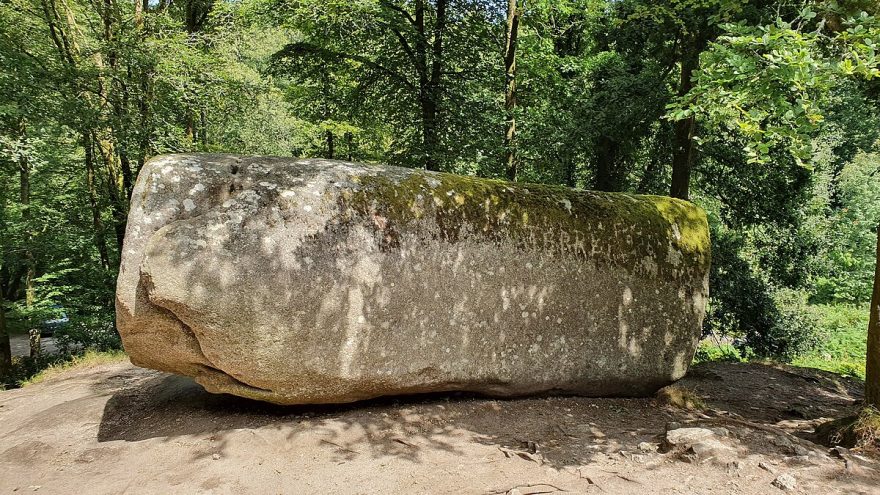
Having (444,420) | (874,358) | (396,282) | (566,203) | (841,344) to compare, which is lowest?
(841,344)

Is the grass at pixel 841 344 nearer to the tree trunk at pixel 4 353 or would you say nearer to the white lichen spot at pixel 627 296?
the white lichen spot at pixel 627 296

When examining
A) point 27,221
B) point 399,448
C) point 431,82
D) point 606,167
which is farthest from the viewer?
point 27,221

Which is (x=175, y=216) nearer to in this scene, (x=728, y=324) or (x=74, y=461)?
(x=74, y=461)

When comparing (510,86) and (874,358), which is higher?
(510,86)

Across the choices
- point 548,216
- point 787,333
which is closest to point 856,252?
point 787,333

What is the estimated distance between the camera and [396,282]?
5.05 metres

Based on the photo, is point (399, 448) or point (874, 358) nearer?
point (874, 358)

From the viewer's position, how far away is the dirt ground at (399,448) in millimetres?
3873

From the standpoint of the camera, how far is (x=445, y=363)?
17.4 feet

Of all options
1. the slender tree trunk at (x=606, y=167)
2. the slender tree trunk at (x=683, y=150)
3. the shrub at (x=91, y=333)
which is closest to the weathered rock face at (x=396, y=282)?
the slender tree trunk at (x=683, y=150)

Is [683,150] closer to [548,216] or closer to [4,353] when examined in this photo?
[548,216]

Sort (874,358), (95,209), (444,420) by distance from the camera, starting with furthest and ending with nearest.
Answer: (95,209), (444,420), (874,358)

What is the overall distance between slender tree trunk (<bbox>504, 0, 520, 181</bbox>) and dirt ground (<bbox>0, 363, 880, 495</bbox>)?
664 cm

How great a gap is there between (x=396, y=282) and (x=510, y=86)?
8.16m
